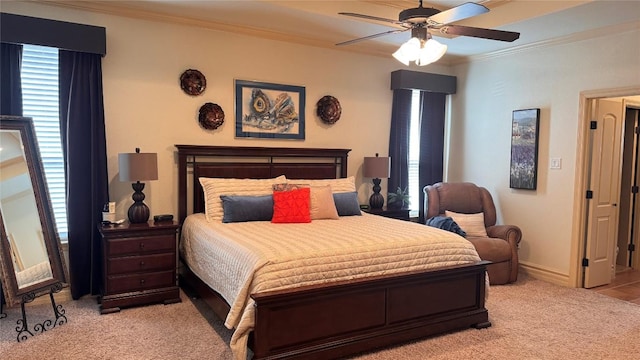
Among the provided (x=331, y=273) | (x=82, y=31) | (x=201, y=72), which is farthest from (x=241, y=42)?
(x=331, y=273)

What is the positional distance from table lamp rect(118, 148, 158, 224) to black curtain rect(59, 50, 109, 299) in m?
0.29

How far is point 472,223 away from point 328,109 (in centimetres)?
212

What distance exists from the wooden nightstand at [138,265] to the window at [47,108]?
59 cm

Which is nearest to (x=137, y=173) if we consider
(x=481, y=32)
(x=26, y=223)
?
(x=26, y=223)

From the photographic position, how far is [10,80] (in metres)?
3.68

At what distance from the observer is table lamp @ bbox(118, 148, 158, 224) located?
386 cm

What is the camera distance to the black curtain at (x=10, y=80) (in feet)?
12.0

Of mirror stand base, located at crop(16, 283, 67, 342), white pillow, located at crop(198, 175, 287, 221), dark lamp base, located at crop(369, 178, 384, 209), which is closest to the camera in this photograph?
mirror stand base, located at crop(16, 283, 67, 342)

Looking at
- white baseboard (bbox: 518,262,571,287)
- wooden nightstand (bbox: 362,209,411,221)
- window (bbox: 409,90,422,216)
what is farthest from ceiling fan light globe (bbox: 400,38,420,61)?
white baseboard (bbox: 518,262,571,287)

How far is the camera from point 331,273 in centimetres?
293

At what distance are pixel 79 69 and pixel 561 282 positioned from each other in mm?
5251

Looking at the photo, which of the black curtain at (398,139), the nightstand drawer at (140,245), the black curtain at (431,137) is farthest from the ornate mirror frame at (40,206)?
the black curtain at (431,137)

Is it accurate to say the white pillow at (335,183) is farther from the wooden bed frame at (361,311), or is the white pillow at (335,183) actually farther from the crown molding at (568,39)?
the crown molding at (568,39)

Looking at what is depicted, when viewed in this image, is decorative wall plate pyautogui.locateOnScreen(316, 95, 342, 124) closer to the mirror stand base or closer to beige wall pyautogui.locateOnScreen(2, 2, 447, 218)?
beige wall pyautogui.locateOnScreen(2, 2, 447, 218)
